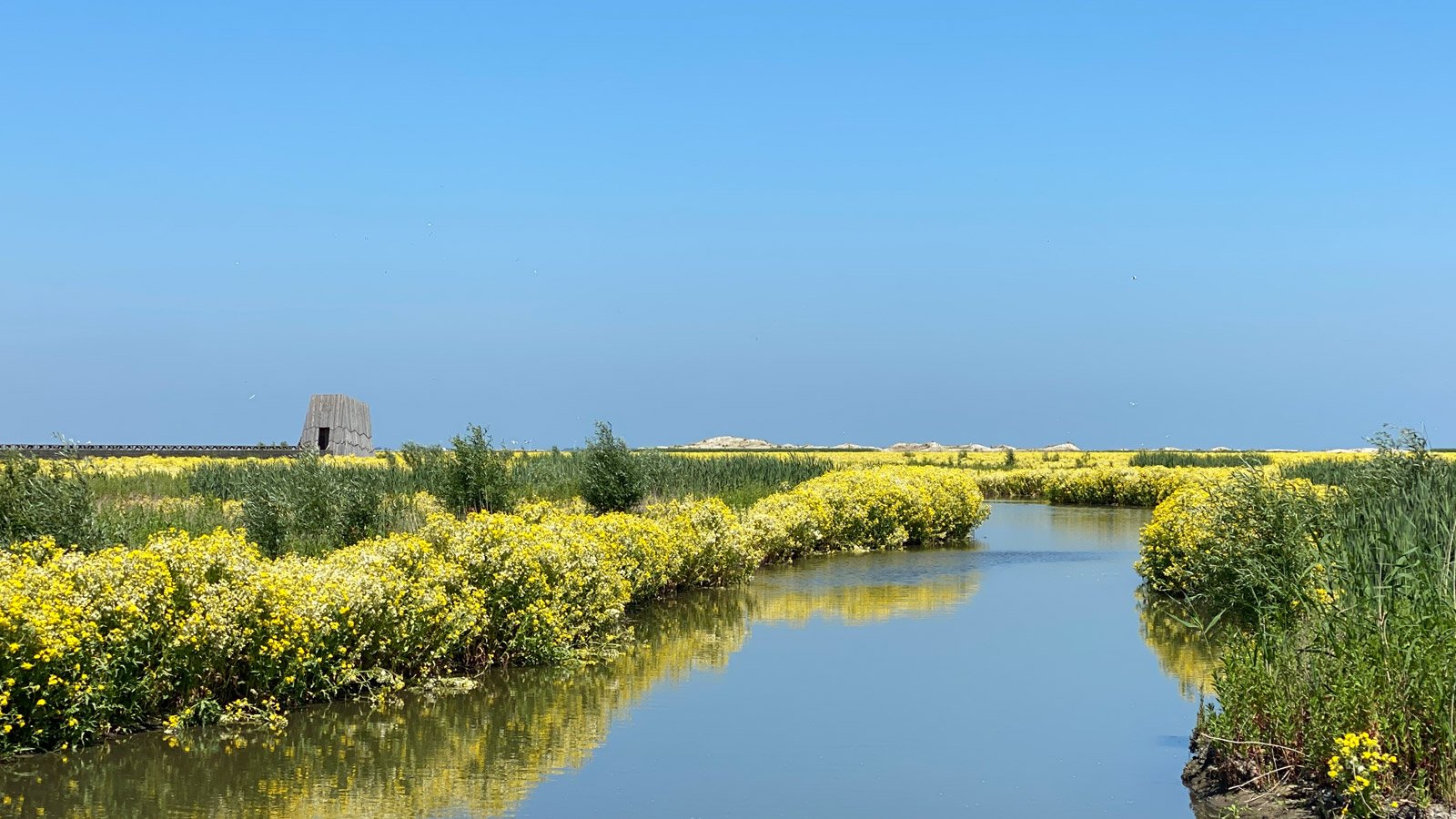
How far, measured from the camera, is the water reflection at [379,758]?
8.73 meters

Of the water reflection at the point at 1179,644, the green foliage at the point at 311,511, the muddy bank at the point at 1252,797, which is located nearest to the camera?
the muddy bank at the point at 1252,797

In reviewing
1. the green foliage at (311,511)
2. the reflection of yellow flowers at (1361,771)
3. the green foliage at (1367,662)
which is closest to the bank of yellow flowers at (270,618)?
the green foliage at (311,511)

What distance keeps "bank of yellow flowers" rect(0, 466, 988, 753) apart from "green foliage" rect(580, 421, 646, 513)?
8051mm

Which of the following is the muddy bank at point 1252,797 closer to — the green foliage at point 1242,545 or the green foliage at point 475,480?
the green foliage at point 1242,545

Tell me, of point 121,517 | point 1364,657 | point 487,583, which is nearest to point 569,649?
point 487,583

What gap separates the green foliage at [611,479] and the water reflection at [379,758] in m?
10.5

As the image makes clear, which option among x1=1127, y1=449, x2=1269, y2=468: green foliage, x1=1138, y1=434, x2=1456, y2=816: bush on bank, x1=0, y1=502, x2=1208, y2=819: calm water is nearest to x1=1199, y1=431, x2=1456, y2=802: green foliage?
x1=1138, y1=434, x2=1456, y2=816: bush on bank

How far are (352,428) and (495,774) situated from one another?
142ft

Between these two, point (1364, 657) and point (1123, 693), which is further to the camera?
point (1123, 693)

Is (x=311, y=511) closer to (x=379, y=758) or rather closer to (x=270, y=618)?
(x=270, y=618)

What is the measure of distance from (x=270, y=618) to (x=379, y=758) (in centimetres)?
183

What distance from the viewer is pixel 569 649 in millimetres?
14242

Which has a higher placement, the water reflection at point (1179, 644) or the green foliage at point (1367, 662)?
the green foliage at point (1367, 662)

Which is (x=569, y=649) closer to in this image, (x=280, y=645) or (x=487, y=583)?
(x=487, y=583)
